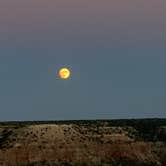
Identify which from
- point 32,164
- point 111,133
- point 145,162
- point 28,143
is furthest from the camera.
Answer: point 111,133

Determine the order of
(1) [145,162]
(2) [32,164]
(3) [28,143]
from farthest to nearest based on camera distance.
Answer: (3) [28,143], (1) [145,162], (2) [32,164]

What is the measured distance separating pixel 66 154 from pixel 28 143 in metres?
14.3

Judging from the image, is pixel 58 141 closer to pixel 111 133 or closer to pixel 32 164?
pixel 111 133

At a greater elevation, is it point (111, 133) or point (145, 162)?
point (111, 133)

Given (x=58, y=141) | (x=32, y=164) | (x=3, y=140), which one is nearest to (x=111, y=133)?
(x=58, y=141)

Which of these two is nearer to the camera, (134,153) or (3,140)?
(134,153)

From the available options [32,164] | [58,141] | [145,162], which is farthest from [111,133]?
[32,164]

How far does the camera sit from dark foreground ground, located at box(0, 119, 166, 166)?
69312mm

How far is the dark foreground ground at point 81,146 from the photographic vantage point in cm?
6931

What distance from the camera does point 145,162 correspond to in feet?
234

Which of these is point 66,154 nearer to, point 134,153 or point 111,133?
point 134,153

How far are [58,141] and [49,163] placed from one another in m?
19.6

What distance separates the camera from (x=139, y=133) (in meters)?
100

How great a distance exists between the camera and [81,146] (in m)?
79.9
